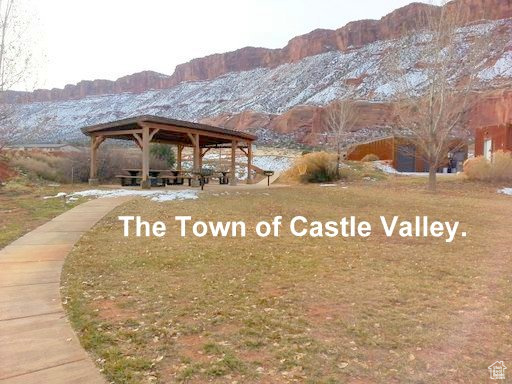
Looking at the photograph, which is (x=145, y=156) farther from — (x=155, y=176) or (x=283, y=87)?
(x=283, y=87)

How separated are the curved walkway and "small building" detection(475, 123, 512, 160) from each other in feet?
80.1

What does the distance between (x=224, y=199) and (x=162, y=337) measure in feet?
30.8

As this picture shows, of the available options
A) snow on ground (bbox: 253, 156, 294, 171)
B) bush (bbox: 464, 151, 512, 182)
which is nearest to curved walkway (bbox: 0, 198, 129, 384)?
bush (bbox: 464, 151, 512, 182)

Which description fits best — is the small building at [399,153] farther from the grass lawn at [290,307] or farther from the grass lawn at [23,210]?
the grass lawn at [290,307]

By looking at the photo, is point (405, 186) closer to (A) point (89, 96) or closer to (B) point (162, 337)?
(B) point (162, 337)

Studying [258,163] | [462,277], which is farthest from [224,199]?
[258,163]

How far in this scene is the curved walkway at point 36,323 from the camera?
2461 mm

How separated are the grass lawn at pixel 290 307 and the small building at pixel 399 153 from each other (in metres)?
28.5

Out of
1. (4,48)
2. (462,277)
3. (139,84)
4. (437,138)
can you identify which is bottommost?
(462,277)

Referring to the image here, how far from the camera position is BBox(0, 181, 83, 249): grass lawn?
7012 mm

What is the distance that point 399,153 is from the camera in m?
34.9

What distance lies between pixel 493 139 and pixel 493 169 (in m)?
8.50

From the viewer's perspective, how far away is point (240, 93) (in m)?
91.7

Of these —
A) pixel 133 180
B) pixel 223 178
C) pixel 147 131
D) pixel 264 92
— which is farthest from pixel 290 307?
pixel 264 92
